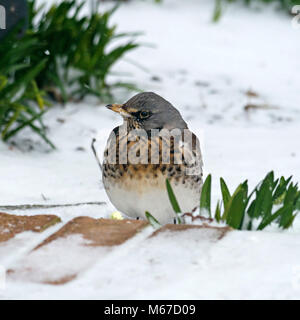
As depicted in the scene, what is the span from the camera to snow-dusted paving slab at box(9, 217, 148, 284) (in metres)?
2.27

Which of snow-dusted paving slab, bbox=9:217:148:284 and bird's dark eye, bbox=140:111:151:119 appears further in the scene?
bird's dark eye, bbox=140:111:151:119

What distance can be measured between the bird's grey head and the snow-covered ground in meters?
0.53

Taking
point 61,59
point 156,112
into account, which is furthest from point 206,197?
point 61,59

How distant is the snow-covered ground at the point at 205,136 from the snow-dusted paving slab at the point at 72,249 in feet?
0.17

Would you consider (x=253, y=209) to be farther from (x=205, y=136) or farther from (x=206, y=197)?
(x=205, y=136)

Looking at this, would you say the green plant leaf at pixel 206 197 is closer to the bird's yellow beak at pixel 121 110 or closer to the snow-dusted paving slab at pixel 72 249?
the snow-dusted paving slab at pixel 72 249

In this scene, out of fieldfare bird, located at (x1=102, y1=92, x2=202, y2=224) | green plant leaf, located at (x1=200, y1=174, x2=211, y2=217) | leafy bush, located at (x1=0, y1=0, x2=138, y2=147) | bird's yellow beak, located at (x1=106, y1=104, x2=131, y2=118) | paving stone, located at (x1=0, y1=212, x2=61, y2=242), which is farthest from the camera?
leafy bush, located at (x1=0, y1=0, x2=138, y2=147)

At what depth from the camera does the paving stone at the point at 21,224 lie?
8.53ft

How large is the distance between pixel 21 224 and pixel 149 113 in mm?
856

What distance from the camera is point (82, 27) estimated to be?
5602mm

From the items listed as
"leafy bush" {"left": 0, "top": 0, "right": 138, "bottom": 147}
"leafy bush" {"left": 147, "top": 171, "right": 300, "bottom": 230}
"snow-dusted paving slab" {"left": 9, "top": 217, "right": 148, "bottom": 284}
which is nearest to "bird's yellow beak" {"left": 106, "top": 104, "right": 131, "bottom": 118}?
"leafy bush" {"left": 147, "top": 171, "right": 300, "bottom": 230}

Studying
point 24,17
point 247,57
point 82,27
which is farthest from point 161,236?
point 247,57

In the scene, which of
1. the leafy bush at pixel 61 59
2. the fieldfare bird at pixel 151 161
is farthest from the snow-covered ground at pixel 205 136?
the fieldfare bird at pixel 151 161

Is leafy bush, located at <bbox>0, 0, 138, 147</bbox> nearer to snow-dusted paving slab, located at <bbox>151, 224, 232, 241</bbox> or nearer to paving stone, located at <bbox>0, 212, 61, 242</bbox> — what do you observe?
paving stone, located at <bbox>0, 212, 61, 242</bbox>
